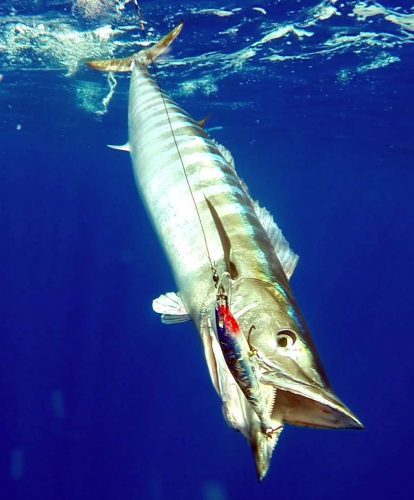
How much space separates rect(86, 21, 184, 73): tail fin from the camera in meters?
5.13

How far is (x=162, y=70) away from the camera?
53.6 feet

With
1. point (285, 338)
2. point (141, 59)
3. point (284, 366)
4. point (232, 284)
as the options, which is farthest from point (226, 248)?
point (141, 59)

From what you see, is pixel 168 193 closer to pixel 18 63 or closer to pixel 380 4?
pixel 380 4

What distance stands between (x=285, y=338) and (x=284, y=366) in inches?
7.1

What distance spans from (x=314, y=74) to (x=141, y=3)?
7.74 m

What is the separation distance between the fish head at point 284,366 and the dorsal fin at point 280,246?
16.6 inches

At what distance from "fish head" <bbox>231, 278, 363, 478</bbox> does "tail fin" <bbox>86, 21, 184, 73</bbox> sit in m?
3.61

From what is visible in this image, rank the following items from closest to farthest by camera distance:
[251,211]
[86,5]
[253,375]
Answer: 1. [253,375]
2. [251,211]
3. [86,5]

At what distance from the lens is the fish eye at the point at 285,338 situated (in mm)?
2129

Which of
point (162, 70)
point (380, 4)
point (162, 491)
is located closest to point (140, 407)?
point (162, 491)

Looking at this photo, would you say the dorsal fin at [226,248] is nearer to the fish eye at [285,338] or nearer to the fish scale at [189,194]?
the fish scale at [189,194]

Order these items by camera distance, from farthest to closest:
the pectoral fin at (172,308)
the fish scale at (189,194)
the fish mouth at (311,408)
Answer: the pectoral fin at (172,308)
the fish scale at (189,194)
the fish mouth at (311,408)

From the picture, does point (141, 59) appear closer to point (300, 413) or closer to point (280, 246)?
point (280, 246)

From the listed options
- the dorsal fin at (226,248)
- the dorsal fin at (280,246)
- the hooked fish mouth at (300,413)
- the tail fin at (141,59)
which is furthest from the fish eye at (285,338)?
the tail fin at (141,59)
